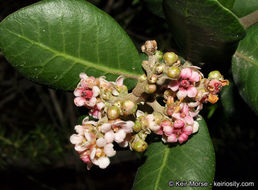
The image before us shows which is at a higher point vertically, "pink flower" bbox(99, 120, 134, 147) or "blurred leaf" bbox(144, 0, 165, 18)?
"blurred leaf" bbox(144, 0, 165, 18)

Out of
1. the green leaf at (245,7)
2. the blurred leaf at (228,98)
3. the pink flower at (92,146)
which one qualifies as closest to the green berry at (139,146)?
the pink flower at (92,146)

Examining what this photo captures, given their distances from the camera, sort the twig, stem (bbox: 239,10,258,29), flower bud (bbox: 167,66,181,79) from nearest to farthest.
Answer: flower bud (bbox: 167,66,181,79), stem (bbox: 239,10,258,29), the twig

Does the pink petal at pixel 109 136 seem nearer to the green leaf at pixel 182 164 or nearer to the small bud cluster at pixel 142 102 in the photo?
the small bud cluster at pixel 142 102

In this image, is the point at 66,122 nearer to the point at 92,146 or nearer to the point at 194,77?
the point at 92,146

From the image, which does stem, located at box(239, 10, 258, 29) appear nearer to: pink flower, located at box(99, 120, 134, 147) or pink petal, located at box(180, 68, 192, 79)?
pink petal, located at box(180, 68, 192, 79)

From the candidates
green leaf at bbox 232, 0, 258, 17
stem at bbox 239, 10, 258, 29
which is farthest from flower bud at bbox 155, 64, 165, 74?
green leaf at bbox 232, 0, 258, 17

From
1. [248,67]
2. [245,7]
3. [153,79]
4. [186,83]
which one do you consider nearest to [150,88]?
[153,79]

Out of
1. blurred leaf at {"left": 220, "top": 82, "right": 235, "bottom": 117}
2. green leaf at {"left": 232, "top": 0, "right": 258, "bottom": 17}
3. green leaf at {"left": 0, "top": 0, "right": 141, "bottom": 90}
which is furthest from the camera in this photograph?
blurred leaf at {"left": 220, "top": 82, "right": 235, "bottom": 117}
